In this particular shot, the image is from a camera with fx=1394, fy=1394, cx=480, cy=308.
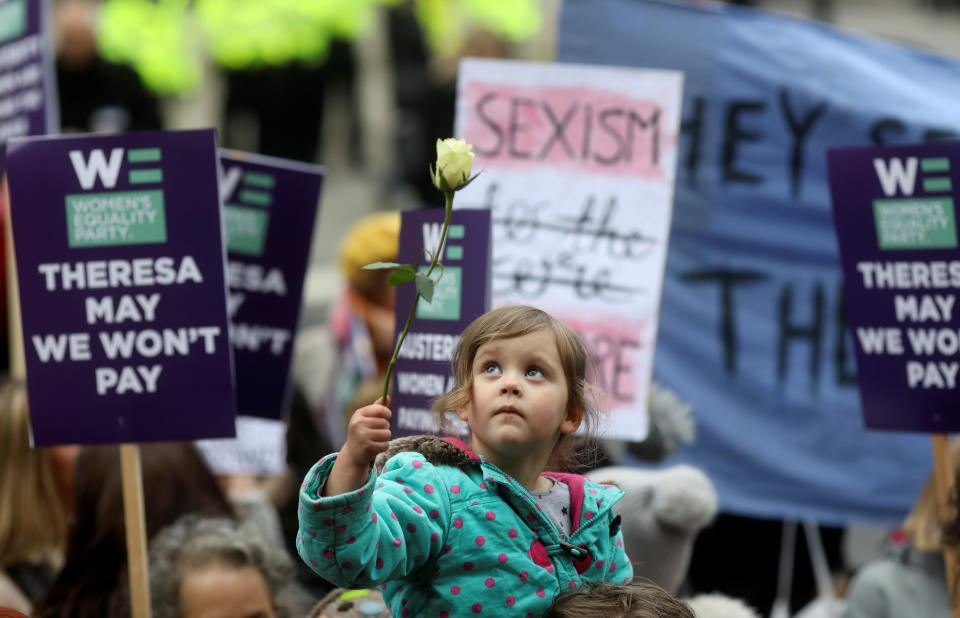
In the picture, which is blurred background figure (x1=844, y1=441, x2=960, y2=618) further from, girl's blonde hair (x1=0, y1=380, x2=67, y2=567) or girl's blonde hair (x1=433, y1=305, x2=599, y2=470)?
girl's blonde hair (x1=0, y1=380, x2=67, y2=567)

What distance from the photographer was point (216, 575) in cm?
352

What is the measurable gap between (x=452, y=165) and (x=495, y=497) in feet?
2.03

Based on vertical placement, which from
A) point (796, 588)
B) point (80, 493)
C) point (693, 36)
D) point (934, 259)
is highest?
point (693, 36)

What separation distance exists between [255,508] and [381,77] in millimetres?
8800

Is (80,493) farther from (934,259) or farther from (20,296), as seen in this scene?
(934,259)

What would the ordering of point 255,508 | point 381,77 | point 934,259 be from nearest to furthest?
point 934,259 → point 255,508 → point 381,77

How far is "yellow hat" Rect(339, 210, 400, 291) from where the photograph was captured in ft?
17.7

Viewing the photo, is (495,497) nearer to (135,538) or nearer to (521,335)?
(521,335)

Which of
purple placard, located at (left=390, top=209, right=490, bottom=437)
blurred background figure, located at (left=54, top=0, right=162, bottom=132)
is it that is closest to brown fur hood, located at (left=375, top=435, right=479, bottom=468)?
purple placard, located at (left=390, top=209, right=490, bottom=437)

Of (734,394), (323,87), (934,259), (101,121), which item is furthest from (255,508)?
(323,87)

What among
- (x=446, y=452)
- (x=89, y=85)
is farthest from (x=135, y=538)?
(x=89, y=85)

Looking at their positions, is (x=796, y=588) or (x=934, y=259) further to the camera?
(x=796, y=588)

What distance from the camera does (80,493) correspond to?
3.96 metres

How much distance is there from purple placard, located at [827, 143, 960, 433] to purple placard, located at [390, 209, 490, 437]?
1.06m
